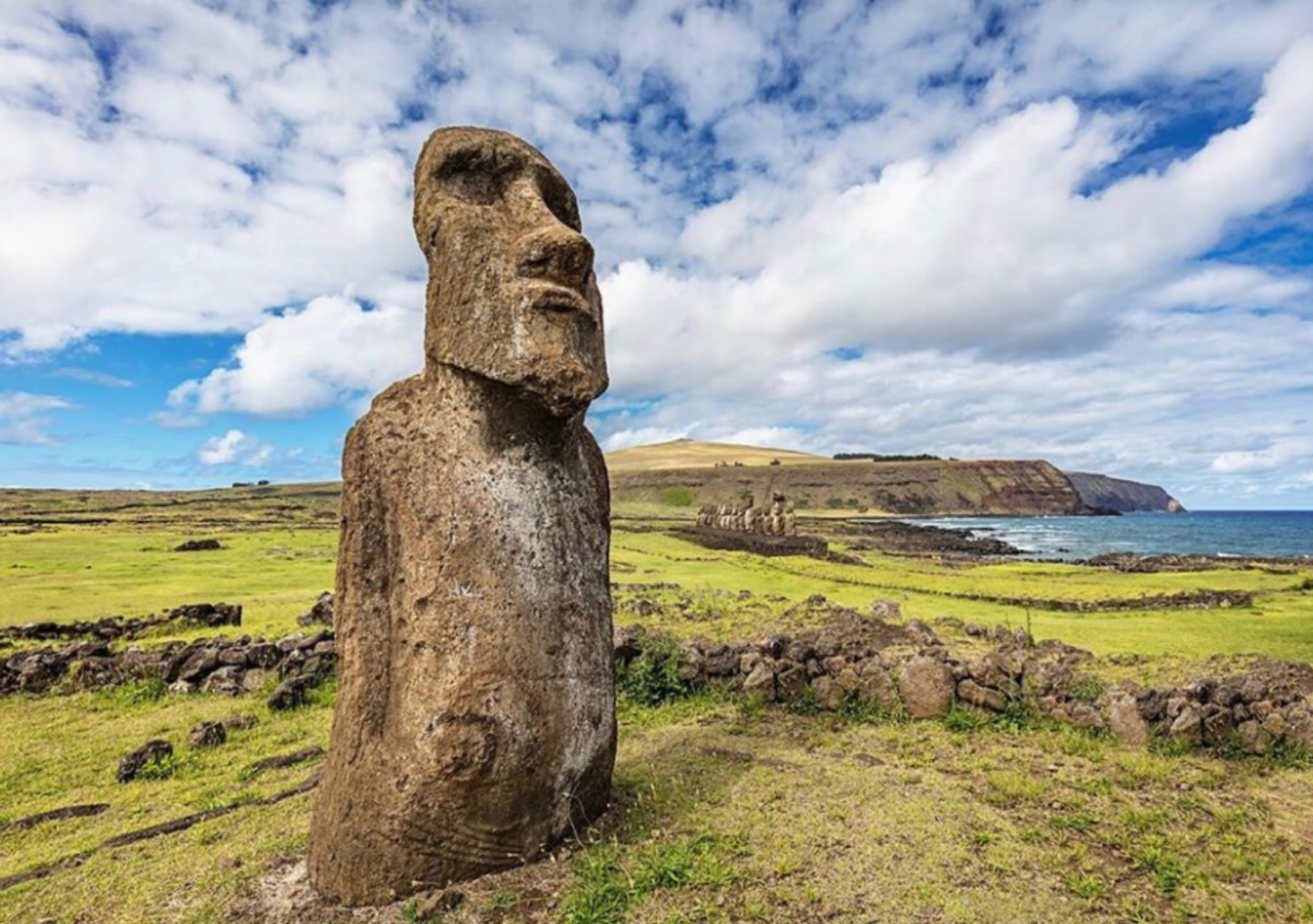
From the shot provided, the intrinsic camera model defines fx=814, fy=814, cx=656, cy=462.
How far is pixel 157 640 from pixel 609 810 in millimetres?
12295

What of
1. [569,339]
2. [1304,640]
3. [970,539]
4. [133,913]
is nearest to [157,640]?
[133,913]

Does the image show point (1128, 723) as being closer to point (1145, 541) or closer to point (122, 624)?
point (122, 624)

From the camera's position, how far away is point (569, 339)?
5.36m

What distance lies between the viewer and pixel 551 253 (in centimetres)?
538

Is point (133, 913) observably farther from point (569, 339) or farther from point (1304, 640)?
point (1304, 640)

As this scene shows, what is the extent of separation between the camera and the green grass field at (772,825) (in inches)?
193

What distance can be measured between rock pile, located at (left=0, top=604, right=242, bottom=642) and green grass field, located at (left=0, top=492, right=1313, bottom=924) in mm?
4559

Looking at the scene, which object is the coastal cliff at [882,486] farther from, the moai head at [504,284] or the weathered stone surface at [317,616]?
the moai head at [504,284]

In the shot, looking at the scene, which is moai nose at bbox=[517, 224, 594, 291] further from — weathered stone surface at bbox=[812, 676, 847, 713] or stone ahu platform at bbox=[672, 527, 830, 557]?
stone ahu platform at bbox=[672, 527, 830, 557]

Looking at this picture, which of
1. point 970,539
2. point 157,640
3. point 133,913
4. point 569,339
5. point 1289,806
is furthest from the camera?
point 970,539

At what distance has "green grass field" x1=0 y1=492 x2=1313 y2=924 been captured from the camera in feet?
16.1

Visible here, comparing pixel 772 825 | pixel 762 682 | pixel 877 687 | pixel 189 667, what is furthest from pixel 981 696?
pixel 189 667

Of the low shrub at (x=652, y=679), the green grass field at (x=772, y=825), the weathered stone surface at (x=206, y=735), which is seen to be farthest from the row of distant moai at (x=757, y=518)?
the weathered stone surface at (x=206, y=735)

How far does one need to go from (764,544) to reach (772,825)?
32.7 metres
